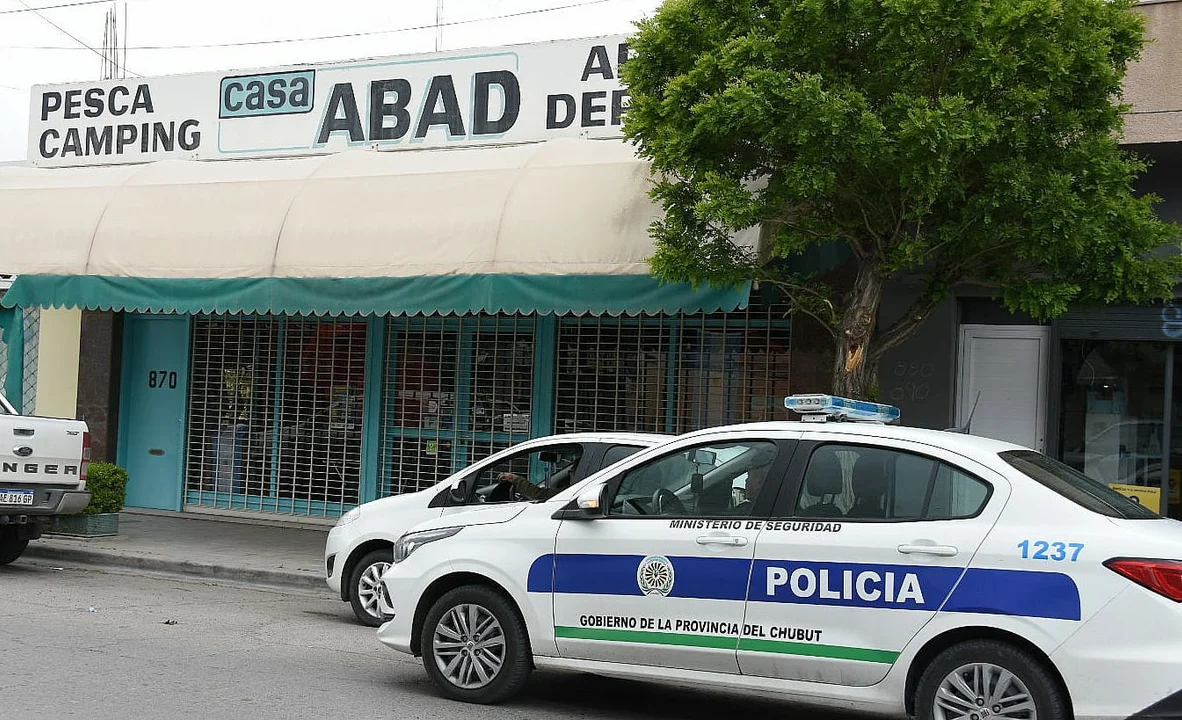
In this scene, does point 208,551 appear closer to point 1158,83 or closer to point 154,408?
point 154,408

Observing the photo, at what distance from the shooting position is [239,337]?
17.2 metres

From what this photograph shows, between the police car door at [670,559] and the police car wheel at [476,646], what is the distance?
1.01 ft

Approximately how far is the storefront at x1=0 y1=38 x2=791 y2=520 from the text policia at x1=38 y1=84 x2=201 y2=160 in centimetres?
4

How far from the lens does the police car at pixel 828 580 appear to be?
224 inches

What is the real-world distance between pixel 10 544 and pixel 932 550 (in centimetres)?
952

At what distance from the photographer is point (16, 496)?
11680 millimetres

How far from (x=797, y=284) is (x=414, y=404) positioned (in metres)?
6.53

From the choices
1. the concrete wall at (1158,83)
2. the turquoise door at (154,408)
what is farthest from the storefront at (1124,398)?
the turquoise door at (154,408)

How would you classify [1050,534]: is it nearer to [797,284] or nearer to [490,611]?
[490,611]

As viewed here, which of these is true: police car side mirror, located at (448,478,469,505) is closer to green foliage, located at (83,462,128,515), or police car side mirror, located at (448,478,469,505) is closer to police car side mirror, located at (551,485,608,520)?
police car side mirror, located at (551,485,608,520)

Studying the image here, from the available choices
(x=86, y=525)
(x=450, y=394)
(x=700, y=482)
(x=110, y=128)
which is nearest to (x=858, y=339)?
(x=700, y=482)

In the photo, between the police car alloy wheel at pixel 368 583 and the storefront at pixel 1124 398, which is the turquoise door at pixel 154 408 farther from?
the storefront at pixel 1124 398

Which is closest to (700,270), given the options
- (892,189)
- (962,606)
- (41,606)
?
(892,189)

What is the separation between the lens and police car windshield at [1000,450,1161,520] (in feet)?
20.1
